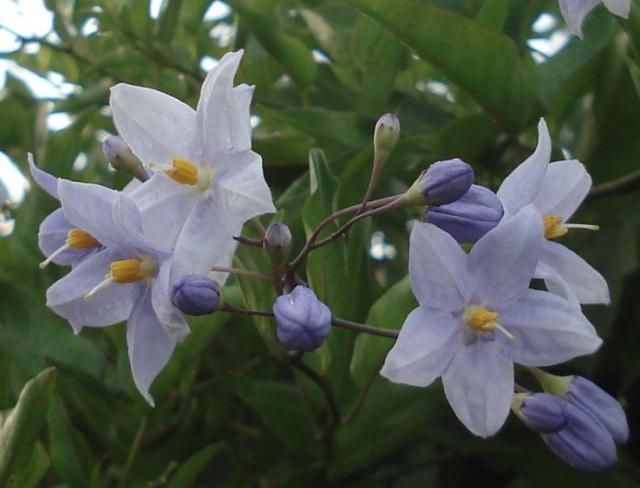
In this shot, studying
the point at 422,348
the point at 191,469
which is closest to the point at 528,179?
the point at 422,348

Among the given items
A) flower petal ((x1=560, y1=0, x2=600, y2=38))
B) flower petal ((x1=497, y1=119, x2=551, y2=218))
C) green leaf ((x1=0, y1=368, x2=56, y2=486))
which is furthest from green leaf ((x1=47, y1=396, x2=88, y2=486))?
flower petal ((x1=560, y1=0, x2=600, y2=38))

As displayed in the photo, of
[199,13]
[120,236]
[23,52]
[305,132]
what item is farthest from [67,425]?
[23,52]

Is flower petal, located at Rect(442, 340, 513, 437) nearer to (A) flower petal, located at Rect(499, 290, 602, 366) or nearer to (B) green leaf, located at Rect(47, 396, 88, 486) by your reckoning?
(A) flower petal, located at Rect(499, 290, 602, 366)

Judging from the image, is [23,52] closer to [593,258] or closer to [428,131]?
[428,131]

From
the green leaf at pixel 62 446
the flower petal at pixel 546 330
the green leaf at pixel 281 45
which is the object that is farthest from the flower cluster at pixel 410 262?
the green leaf at pixel 281 45

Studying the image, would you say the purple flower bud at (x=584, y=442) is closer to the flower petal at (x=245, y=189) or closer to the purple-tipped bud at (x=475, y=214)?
the purple-tipped bud at (x=475, y=214)

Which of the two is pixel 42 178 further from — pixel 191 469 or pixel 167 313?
pixel 191 469

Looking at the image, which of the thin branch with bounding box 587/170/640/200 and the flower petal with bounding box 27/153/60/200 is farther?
the thin branch with bounding box 587/170/640/200
